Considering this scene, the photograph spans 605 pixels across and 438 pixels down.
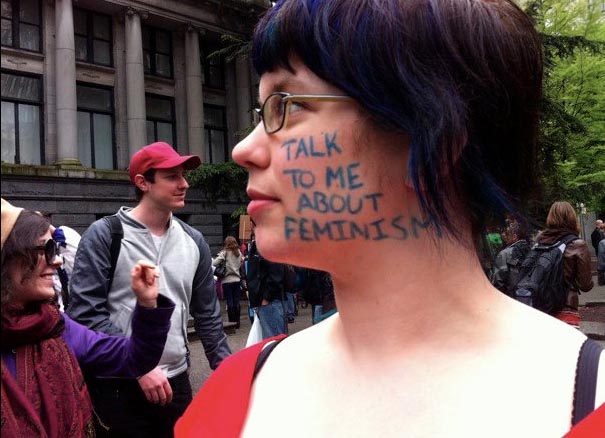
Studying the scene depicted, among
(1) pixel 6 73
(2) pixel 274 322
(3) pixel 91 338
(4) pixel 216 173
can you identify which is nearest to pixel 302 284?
(2) pixel 274 322

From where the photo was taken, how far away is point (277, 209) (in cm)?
109

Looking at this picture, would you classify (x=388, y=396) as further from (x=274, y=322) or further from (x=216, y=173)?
(x=216, y=173)

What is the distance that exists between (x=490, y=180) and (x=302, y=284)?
6.35 m

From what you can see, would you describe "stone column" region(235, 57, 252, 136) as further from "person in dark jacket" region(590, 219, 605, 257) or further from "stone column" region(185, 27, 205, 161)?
"person in dark jacket" region(590, 219, 605, 257)

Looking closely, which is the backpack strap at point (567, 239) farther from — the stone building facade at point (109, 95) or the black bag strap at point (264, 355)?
the stone building facade at point (109, 95)

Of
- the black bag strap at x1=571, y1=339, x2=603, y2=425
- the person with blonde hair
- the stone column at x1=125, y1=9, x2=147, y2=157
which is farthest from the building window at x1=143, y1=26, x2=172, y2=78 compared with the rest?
the black bag strap at x1=571, y1=339, x2=603, y2=425

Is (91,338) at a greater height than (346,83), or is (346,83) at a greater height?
(346,83)


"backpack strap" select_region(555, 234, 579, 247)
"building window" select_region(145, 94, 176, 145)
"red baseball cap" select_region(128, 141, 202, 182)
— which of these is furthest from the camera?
"building window" select_region(145, 94, 176, 145)

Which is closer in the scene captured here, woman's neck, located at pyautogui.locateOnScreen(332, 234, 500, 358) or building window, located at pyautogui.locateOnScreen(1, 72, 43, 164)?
woman's neck, located at pyautogui.locateOnScreen(332, 234, 500, 358)

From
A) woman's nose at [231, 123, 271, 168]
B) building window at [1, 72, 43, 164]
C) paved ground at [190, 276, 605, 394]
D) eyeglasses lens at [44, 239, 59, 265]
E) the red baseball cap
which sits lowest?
paved ground at [190, 276, 605, 394]

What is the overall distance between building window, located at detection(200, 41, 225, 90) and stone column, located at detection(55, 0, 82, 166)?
18.5 feet

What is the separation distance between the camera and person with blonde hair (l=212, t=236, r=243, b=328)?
12266 mm

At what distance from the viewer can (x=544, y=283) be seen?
5.55m

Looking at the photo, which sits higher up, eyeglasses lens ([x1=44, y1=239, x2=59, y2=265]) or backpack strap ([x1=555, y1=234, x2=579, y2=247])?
eyeglasses lens ([x1=44, y1=239, x2=59, y2=265])
